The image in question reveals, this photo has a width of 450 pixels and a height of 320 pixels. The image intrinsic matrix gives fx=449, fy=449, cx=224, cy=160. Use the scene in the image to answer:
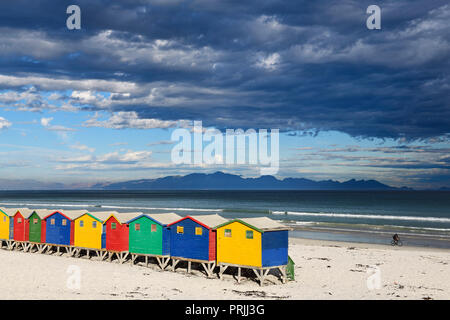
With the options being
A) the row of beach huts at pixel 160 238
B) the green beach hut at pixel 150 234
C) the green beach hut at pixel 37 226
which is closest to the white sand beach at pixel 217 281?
the row of beach huts at pixel 160 238

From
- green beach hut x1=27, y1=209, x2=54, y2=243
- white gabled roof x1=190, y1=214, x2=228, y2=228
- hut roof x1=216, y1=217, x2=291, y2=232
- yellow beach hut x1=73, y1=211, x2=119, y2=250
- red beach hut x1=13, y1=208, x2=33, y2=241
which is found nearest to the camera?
hut roof x1=216, y1=217, x2=291, y2=232

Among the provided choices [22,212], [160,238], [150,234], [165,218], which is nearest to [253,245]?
[160,238]

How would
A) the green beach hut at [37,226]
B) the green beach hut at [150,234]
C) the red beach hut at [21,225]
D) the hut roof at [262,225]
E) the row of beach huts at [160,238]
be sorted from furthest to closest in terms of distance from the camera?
1. the red beach hut at [21,225]
2. the green beach hut at [37,226]
3. the green beach hut at [150,234]
4. the row of beach huts at [160,238]
5. the hut roof at [262,225]

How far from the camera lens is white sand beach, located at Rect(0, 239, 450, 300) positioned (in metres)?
19.4

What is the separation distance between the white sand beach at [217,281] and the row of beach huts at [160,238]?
2.87 ft

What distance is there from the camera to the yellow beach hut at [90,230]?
93.0 feet

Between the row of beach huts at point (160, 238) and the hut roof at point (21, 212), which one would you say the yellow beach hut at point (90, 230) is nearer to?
the row of beach huts at point (160, 238)

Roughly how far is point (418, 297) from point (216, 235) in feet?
32.4

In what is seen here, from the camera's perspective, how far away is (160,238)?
2552 centimetres

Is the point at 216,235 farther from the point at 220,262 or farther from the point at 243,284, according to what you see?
the point at 243,284

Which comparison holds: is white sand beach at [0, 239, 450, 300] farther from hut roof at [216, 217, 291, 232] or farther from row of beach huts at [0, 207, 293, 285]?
hut roof at [216, 217, 291, 232]

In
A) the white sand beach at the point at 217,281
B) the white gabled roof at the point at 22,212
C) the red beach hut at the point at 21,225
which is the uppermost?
the white gabled roof at the point at 22,212

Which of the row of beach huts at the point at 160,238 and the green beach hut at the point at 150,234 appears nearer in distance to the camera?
the row of beach huts at the point at 160,238

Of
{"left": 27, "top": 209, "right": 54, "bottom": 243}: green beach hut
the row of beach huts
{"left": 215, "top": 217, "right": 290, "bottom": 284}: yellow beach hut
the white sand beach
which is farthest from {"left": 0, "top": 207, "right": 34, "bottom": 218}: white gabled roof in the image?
{"left": 215, "top": 217, "right": 290, "bottom": 284}: yellow beach hut
